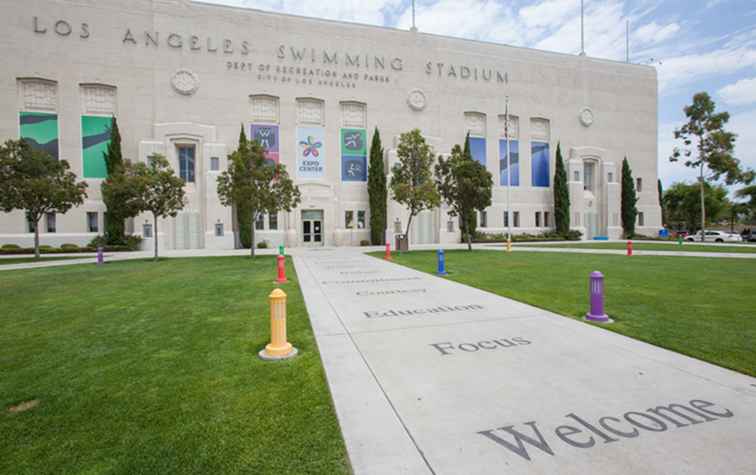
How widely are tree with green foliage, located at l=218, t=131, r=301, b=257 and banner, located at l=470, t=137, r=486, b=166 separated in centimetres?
2129

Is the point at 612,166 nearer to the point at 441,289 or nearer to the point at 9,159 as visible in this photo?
the point at 441,289

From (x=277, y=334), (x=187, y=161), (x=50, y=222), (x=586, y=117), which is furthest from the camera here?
(x=586, y=117)

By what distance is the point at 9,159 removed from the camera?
19.6m

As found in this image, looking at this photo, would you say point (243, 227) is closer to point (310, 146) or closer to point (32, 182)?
point (310, 146)

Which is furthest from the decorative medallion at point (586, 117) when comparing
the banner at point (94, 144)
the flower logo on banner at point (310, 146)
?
the banner at point (94, 144)

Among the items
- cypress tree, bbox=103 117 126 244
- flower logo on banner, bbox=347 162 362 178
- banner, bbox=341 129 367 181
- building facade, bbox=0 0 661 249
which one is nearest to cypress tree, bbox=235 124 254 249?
building facade, bbox=0 0 661 249

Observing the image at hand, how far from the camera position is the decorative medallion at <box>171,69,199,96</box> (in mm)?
29312

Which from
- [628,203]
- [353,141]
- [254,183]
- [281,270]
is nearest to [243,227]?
[254,183]

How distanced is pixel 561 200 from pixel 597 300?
3448cm

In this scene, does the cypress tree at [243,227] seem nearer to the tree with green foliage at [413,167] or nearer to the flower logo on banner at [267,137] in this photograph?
the flower logo on banner at [267,137]

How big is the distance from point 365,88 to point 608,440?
112ft

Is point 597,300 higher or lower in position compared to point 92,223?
lower

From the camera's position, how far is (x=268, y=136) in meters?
30.8

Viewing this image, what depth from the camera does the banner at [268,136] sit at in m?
30.6
